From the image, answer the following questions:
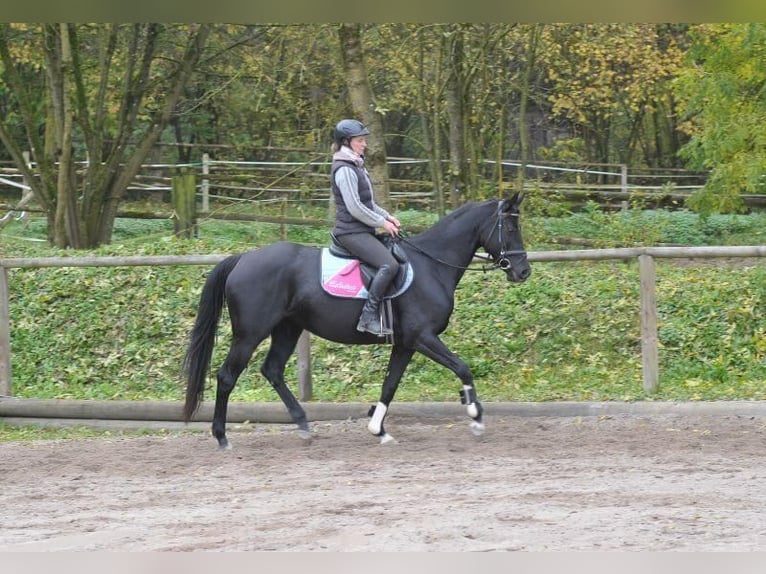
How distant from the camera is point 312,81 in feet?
70.6

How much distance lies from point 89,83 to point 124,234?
3134mm

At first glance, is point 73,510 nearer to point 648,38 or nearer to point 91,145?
point 91,145

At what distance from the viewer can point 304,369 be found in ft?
31.1

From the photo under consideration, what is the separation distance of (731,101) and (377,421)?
7.13 meters

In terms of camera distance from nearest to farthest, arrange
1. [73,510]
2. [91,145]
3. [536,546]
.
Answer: [536,546]
[73,510]
[91,145]

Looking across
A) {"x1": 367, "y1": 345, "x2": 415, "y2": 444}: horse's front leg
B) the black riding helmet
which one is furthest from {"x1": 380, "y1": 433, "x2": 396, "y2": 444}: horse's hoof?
the black riding helmet

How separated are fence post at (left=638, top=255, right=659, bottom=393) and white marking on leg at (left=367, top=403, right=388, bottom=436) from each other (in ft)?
8.73

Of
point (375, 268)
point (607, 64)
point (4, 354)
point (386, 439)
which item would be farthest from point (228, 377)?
point (607, 64)

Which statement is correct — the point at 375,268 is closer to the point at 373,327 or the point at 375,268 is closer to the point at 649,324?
the point at 373,327

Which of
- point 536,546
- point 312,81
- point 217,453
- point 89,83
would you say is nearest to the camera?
point 536,546

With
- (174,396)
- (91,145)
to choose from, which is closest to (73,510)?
(174,396)

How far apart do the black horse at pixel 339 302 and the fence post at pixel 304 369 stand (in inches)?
47.0

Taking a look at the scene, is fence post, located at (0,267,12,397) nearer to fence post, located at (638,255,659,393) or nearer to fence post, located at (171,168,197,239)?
fence post, located at (171,168,197,239)

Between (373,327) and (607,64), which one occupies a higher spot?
(607,64)
